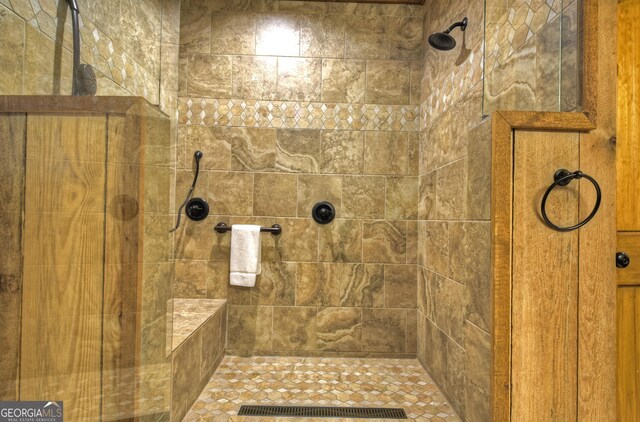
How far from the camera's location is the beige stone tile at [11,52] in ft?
2.32

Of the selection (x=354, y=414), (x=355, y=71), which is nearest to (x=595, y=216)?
(x=354, y=414)

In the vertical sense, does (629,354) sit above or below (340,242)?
below

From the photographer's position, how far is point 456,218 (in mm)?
1681

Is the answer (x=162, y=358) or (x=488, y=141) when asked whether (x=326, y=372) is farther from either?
(x=488, y=141)

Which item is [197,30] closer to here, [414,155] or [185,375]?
[414,155]

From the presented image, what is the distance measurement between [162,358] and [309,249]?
1333 millimetres

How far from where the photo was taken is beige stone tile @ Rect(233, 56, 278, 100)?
2.21 m

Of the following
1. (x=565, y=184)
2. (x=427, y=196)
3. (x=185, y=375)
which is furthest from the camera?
(x=427, y=196)

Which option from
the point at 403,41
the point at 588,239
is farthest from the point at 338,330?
the point at 403,41

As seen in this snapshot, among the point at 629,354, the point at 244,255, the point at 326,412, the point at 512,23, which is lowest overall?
the point at 326,412

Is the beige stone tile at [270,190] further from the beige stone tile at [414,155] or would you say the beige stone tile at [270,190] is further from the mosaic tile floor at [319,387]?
the mosaic tile floor at [319,387]

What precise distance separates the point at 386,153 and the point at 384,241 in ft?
1.98

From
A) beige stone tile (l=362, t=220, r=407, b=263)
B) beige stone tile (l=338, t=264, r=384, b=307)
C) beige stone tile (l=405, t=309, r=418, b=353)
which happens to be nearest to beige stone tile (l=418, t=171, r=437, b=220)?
beige stone tile (l=362, t=220, r=407, b=263)

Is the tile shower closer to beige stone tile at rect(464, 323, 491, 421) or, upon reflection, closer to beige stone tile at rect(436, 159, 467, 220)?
beige stone tile at rect(436, 159, 467, 220)
